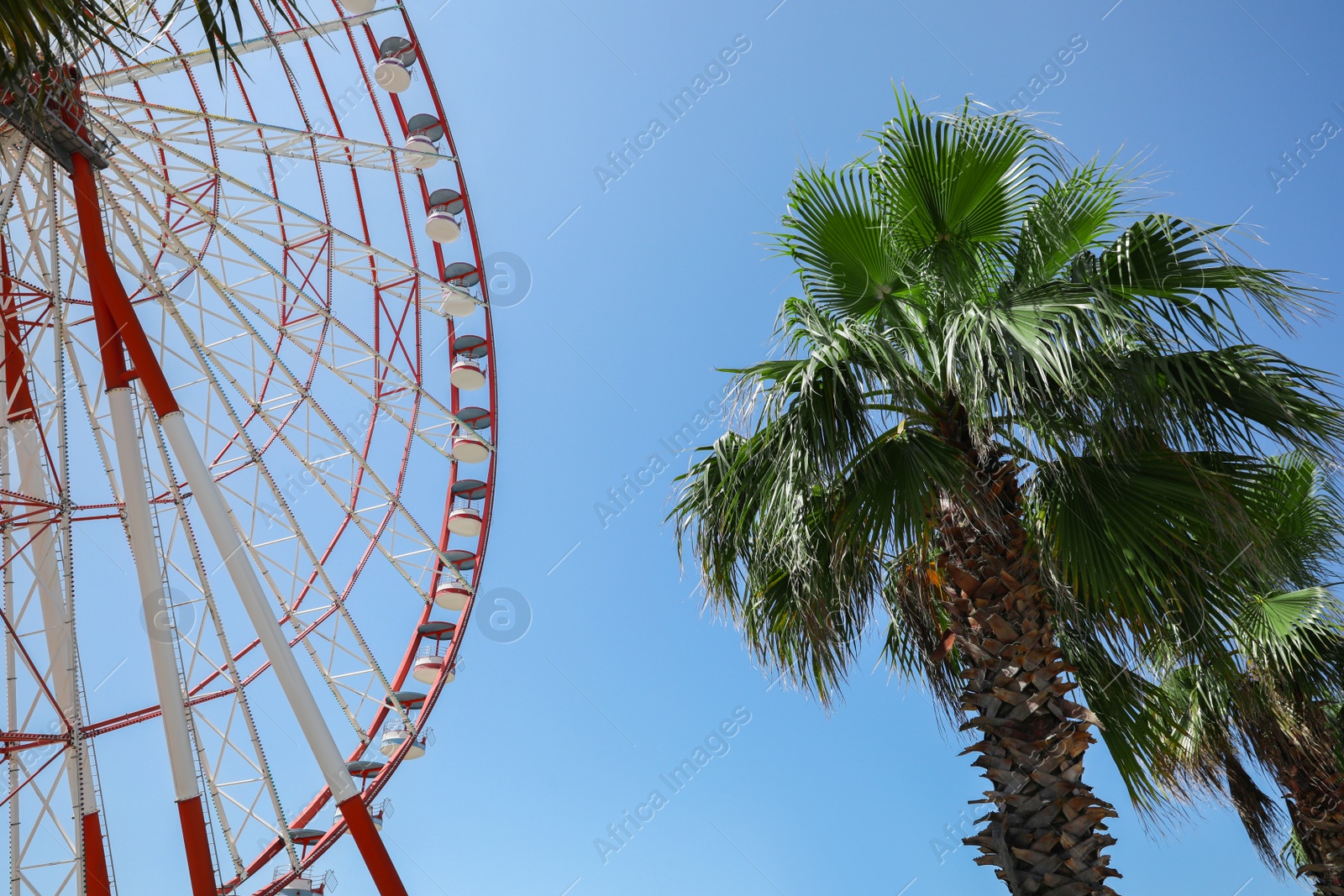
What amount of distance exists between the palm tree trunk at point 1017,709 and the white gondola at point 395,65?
9.70 meters

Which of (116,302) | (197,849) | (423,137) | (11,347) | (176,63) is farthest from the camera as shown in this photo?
(423,137)

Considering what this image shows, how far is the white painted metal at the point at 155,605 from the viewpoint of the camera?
8.28m

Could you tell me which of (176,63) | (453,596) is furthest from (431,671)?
(176,63)

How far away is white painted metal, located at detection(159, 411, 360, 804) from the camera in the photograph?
8312 mm

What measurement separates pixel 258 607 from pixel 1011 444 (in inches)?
235

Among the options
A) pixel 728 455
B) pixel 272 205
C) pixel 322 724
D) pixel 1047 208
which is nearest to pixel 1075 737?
pixel 728 455

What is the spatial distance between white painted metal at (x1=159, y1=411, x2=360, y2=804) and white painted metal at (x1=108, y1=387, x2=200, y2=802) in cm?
36

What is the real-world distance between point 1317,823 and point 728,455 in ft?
20.0

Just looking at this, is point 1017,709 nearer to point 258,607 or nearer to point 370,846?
point 370,846

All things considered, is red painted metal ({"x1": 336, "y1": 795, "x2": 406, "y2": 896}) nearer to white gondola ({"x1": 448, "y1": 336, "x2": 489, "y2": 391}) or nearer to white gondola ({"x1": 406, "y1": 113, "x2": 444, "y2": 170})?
white gondola ({"x1": 448, "y1": 336, "x2": 489, "y2": 391})

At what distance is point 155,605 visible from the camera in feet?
27.3

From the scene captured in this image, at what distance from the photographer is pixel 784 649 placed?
7426 millimetres

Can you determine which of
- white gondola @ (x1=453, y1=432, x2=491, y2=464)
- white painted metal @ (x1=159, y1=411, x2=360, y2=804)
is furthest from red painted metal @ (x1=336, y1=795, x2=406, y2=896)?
white gondola @ (x1=453, y1=432, x2=491, y2=464)

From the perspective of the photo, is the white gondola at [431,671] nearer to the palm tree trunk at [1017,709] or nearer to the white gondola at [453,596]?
the white gondola at [453,596]
